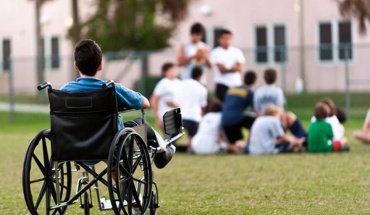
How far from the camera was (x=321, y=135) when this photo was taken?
16.3 meters

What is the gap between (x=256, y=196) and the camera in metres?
10.7

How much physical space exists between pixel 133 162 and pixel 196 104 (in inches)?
341

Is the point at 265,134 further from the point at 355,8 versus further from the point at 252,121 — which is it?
the point at 355,8

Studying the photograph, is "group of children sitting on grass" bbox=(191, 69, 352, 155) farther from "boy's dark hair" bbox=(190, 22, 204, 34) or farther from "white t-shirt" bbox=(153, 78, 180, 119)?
"boy's dark hair" bbox=(190, 22, 204, 34)

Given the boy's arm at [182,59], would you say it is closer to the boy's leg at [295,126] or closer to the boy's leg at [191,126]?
the boy's leg at [191,126]

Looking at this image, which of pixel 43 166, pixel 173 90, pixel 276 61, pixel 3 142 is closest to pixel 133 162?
pixel 43 166

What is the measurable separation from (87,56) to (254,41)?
1328 inches

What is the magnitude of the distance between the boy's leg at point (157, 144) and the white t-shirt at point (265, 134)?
6.96 meters

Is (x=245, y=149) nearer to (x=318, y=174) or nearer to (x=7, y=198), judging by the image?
(x=318, y=174)

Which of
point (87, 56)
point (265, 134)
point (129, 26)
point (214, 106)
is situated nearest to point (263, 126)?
point (265, 134)

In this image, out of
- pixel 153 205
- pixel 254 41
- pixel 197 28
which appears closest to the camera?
pixel 153 205

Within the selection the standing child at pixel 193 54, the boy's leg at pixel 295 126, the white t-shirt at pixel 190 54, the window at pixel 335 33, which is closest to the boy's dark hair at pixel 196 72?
the standing child at pixel 193 54

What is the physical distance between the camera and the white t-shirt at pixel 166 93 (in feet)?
59.5

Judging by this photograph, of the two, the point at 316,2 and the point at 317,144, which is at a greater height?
the point at 316,2
